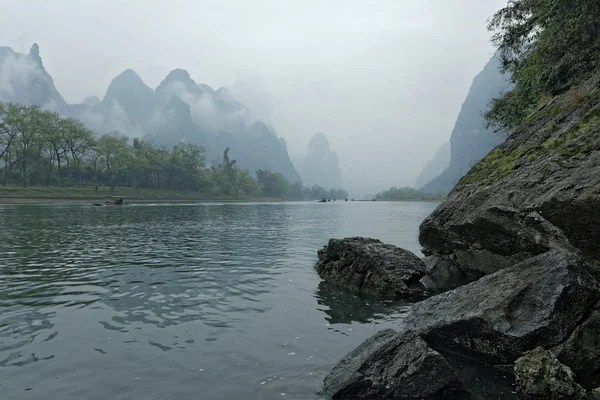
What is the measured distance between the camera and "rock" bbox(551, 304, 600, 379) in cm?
830

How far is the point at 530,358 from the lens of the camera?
7824mm

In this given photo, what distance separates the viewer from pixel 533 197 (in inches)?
493

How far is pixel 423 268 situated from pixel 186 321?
1203 centimetres

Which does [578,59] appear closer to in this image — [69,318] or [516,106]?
[516,106]

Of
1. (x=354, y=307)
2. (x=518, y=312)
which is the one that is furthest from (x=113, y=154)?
(x=518, y=312)

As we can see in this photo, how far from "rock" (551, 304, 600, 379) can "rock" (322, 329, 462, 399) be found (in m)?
2.67

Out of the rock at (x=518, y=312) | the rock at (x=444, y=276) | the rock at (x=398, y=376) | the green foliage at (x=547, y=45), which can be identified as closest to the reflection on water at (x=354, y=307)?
the rock at (x=518, y=312)

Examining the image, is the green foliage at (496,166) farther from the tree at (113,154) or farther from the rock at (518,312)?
the tree at (113,154)

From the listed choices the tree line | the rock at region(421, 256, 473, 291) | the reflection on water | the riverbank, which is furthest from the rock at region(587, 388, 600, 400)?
the tree line

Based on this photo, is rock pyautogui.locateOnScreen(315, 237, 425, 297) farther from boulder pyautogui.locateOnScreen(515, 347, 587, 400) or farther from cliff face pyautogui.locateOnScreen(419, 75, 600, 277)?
boulder pyautogui.locateOnScreen(515, 347, 587, 400)

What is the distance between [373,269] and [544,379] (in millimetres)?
10910

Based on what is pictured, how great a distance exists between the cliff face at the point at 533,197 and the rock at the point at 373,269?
6.96ft

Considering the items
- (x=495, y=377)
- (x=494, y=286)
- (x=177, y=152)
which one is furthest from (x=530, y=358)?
(x=177, y=152)

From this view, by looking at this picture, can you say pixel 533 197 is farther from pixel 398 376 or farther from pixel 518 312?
pixel 398 376
